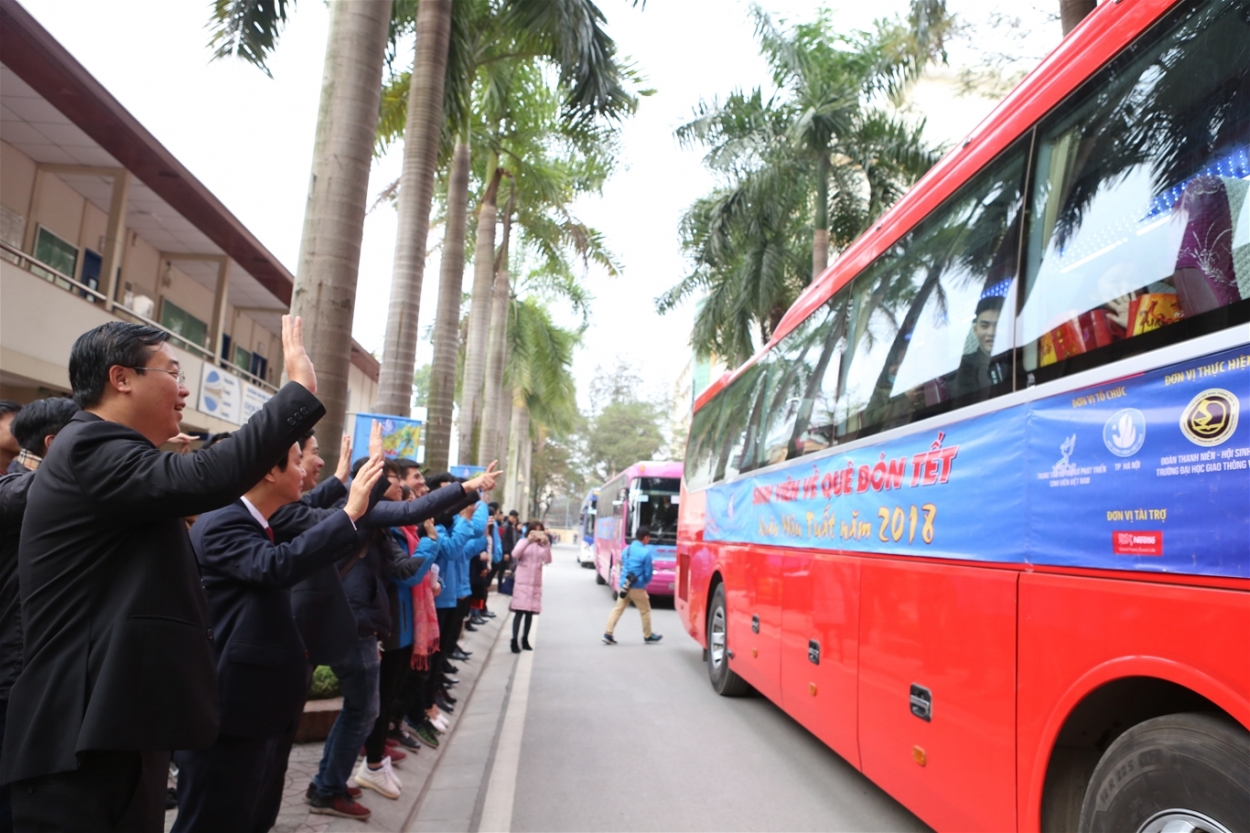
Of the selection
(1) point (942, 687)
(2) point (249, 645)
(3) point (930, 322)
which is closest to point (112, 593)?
(2) point (249, 645)

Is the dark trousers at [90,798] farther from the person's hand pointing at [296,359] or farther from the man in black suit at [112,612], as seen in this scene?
the person's hand pointing at [296,359]

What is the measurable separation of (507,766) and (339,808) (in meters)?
1.78

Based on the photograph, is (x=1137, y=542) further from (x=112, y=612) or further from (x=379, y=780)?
(x=379, y=780)

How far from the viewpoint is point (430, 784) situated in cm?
588

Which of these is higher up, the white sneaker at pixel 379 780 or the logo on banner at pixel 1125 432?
the logo on banner at pixel 1125 432

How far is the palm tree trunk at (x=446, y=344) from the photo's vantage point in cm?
1454

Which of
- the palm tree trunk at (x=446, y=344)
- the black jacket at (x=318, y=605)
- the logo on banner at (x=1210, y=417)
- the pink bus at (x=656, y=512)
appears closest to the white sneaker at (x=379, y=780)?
the black jacket at (x=318, y=605)

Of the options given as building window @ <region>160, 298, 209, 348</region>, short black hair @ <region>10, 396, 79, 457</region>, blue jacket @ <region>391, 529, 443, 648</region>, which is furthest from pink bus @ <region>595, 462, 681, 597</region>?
short black hair @ <region>10, 396, 79, 457</region>

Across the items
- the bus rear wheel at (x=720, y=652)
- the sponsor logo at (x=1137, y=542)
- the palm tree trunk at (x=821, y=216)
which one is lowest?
the bus rear wheel at (x=720, y=652)

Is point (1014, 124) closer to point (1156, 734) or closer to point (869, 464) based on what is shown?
point (869, 464)

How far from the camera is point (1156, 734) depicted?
263 cm

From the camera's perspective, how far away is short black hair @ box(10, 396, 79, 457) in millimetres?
3801

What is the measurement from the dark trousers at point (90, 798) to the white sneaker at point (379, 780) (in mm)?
3334

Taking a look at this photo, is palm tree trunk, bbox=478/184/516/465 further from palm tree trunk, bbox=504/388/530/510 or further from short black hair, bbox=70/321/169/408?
short black hair, bbox=70/321/169/408
